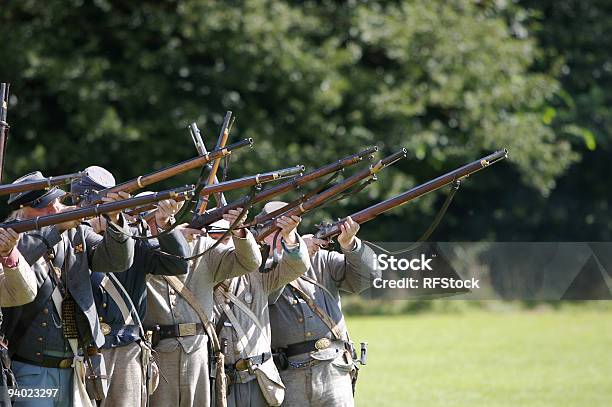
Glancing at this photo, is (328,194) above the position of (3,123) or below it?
below

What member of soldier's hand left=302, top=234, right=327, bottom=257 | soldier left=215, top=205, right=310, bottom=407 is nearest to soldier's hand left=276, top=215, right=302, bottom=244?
soldier left=215, top=205, right=310, bottom=407

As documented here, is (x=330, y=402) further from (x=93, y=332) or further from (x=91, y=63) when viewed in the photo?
(x=91, y=63)

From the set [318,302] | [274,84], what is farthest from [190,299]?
[274,84]

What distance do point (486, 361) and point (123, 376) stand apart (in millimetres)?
10827

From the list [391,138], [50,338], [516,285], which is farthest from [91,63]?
[50,338]

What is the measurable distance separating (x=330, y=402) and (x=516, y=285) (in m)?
3.22

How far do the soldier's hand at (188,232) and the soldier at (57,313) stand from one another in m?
0.75

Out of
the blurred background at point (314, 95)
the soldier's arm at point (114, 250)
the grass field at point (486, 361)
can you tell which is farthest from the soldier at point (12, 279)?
the blurred background at point (314, 95)

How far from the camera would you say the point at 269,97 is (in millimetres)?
24188

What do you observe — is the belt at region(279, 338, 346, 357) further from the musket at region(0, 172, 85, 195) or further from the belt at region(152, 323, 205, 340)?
the musket at region(0, 172, 85, 195)

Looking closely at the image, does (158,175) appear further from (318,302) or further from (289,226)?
(318,302)

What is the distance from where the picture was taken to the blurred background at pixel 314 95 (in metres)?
22.2

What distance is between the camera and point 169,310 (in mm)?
7867

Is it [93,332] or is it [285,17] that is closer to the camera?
[93,332]
